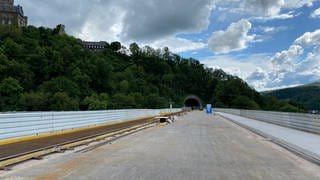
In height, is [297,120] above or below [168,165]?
above

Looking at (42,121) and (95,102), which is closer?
(42,121)

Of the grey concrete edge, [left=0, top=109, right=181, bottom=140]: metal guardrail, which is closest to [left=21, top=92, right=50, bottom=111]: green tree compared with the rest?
[left=0, top=109, right=181, bottom=140]: metal guardrail

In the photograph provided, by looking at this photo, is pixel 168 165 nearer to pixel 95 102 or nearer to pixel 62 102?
pixel 62 102

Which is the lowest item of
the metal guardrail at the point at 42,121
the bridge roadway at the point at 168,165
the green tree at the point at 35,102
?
the bridge roadway at the point at 168,165

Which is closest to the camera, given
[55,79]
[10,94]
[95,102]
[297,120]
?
[297,120]

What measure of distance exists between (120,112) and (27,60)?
325 ft

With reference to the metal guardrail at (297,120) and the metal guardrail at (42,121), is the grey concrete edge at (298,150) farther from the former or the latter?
the metal guardrail at (42,121)

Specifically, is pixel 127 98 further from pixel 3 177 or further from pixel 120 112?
→ pixel 3 177

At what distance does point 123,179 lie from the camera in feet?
33.6

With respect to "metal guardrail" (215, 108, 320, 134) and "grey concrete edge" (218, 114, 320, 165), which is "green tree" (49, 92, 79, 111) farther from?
"grey concrete edge" (218, 114, 320, 165)

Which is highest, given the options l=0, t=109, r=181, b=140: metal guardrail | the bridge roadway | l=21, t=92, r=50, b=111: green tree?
l=21, t=92, r=50, b=111: green tree

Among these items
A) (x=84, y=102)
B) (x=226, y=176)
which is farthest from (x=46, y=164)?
(x=84, y=102)

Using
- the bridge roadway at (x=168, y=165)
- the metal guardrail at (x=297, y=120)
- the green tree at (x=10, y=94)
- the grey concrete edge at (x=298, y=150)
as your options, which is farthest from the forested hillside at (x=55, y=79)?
the bridge roadway at (x=168, y=165)

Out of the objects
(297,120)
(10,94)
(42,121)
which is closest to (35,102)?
(10,94)
